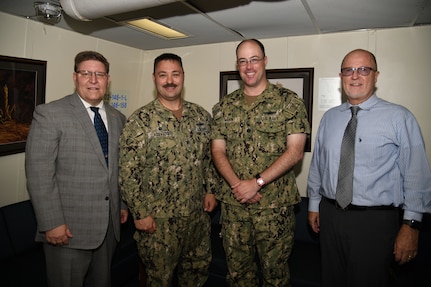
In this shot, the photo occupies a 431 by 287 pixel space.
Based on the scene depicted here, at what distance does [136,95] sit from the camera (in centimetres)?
396

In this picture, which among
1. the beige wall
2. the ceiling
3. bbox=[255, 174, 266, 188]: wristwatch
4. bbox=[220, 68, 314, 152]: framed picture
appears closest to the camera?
bbox=[255, 174, 266, 188]: wristwatch

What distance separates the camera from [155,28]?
2930mm

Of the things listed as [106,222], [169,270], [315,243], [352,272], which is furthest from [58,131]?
[315,243]

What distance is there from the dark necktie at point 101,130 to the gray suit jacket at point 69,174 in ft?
0.19

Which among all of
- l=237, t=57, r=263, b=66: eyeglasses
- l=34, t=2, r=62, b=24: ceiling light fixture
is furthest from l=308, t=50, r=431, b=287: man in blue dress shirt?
l=34, t=2, r=62, b=24: ceiling light fixture

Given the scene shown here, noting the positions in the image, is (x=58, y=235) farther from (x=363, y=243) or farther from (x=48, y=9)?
(x=363, y=243)

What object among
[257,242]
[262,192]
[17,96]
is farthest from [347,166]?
[17,96]

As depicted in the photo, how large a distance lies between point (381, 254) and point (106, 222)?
5.58ft

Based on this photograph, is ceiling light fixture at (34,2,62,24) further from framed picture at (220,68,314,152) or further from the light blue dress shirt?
the light blue dress shirt

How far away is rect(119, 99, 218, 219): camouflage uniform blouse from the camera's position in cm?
196

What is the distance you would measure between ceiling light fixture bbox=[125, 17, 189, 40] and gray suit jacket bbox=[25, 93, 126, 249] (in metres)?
1.10

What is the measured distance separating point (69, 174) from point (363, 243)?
72.2 inches

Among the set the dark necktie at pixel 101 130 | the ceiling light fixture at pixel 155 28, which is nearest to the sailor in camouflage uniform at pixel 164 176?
the dark necktie at pixel 101 130

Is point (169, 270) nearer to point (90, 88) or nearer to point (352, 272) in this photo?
point (352, 272)
